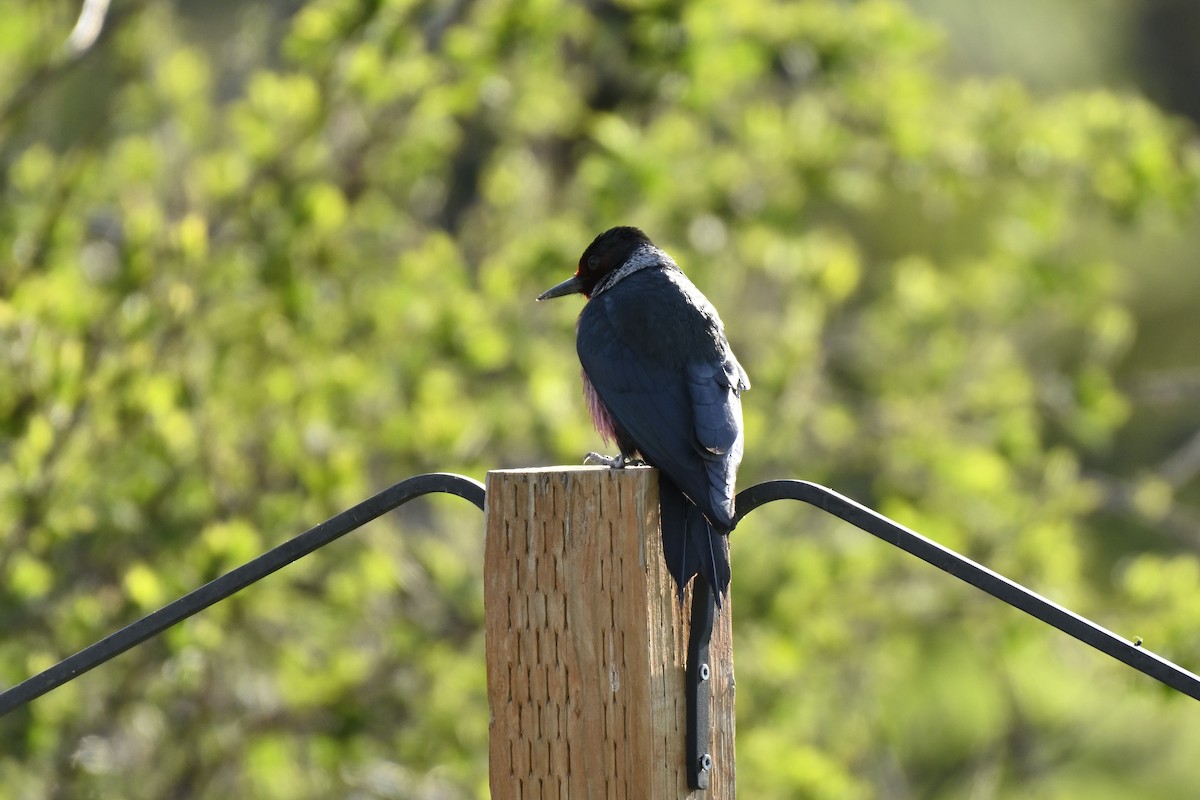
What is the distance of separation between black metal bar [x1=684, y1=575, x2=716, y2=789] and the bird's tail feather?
0.02 meters

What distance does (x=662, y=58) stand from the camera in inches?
205

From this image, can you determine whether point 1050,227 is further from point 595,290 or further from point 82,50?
point 82,50

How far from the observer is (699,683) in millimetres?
2012

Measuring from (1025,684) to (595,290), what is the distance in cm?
494

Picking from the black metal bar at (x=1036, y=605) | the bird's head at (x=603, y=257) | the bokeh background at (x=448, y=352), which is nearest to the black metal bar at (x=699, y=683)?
the black metal bar at (x=1036, y=605)

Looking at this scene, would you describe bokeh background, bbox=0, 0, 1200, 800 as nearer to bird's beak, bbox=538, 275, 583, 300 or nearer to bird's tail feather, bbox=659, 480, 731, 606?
bird's beak, bbox=538, 275, 583, 300

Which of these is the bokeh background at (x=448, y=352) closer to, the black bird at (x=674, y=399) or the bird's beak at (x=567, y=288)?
the bird's beak at (x=567, y=288)

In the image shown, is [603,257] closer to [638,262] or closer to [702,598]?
[638,262]

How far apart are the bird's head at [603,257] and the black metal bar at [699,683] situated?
1.63m

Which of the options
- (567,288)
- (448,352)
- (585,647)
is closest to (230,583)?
(585,647)

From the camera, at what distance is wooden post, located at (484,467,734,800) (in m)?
1.97

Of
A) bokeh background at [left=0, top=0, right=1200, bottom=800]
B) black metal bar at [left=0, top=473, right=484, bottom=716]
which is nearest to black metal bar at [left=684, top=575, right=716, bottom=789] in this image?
black metal bar at [left=0, top=473, right=484, bottom=716]

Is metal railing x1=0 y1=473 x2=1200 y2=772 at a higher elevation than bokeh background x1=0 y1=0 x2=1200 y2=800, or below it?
below

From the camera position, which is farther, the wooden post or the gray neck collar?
the gray neck collar
